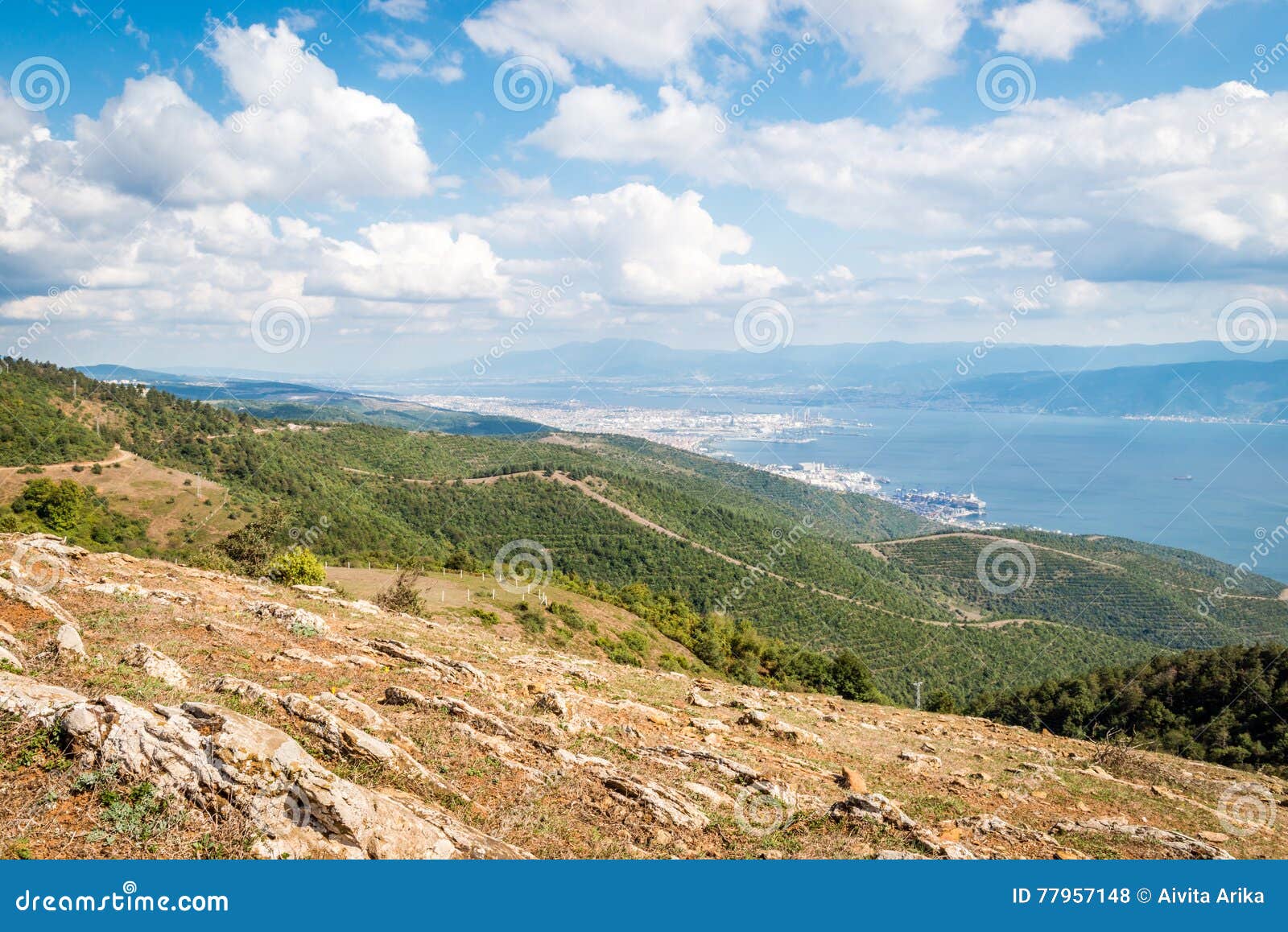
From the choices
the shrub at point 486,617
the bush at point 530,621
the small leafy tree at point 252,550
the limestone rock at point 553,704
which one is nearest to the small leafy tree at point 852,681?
the bush at point 530,621

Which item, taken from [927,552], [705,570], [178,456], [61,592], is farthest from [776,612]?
[178,456]

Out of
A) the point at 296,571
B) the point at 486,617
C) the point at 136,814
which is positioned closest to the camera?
the point at 136,814

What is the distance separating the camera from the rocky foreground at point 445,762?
558 cm

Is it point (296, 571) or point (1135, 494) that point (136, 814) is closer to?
point (296, 571)

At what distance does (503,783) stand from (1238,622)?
92096 millimetres

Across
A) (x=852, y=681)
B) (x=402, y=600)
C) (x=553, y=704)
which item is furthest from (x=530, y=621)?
(x=852, y=681)

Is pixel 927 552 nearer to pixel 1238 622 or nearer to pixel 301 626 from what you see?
pixel 1238 622

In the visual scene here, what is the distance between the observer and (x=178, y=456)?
54750mm

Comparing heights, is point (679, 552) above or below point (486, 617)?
below

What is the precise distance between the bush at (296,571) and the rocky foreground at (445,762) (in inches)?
239

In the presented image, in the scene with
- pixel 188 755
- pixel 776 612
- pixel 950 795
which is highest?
pixel 188 755

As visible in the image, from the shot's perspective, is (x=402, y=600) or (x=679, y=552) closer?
(x=402, y=600)

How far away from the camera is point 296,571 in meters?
22.9

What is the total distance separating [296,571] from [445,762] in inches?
720
